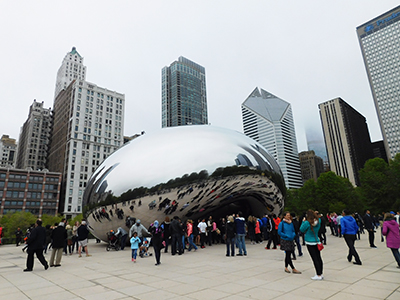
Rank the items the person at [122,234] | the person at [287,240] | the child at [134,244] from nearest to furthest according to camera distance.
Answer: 1. the person at [287,240]
2. the child at [134,244]
3. the person at [122,234]

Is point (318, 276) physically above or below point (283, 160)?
below

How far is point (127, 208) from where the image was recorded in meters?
12.2

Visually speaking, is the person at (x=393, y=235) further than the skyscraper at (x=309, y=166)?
No

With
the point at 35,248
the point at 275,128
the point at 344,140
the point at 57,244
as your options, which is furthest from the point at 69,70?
the point at 344,140

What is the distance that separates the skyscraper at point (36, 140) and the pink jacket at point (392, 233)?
391 ft

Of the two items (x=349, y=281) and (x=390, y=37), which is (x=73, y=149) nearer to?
(x=349, y=281)

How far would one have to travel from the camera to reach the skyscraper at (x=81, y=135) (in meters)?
80.5

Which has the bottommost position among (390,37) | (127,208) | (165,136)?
(127,208)

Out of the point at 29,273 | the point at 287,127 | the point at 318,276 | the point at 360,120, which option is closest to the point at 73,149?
the point at 29,273

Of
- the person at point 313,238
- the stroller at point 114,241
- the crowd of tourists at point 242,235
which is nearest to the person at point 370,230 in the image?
the crowd of tourists at point 242,235

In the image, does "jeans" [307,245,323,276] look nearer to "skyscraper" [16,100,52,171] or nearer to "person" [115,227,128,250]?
"person" [115,227,128,250]

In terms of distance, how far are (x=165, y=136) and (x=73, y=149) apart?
79067mm

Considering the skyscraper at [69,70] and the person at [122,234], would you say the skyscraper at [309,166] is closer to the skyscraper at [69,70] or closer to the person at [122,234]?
the skyscraper at [69,70]

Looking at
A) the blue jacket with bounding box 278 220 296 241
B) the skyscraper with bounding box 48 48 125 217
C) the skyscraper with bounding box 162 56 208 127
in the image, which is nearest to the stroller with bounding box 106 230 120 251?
the blue jacket with bounding box 278 220 296 241
